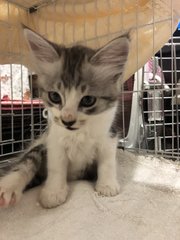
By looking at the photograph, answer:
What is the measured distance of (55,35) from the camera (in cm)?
147

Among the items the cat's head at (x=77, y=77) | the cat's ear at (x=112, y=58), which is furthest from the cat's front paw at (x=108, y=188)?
the cat's ear at (x=112, y=58)

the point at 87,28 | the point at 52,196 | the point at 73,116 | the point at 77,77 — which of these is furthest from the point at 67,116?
the point at 87,28

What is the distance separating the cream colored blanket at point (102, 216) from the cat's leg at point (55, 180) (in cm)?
2

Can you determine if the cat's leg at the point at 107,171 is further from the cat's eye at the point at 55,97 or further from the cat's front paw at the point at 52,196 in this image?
the cat's eye at the point at 55,97

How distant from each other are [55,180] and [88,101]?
0.88ft

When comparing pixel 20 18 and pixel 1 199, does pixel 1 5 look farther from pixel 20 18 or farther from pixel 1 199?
pixel 1 199

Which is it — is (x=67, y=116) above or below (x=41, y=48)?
below

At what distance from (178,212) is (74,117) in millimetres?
389

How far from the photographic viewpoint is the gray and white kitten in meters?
0.89

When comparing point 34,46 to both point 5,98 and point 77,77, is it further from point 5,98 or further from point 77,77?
point 5,98

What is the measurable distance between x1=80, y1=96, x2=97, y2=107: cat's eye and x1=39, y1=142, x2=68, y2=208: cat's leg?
197mm

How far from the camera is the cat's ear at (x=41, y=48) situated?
93 centimetres

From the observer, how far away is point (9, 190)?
87 centimetres

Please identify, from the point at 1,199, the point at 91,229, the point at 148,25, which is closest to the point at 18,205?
the point at 1,199
